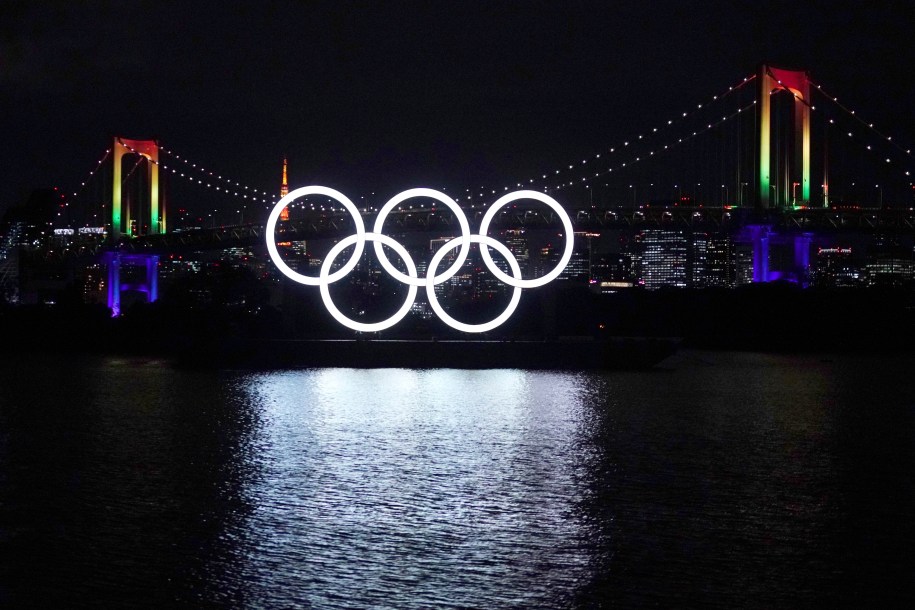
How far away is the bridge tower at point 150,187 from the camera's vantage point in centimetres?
6031

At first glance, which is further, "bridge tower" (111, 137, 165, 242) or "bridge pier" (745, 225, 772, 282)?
"bridge tower" (111, 137, 165, 242)

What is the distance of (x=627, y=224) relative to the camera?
5059cm

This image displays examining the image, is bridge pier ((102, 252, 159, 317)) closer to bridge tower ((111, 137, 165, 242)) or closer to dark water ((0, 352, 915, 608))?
bridge tower ((111, 137, 165, 242))

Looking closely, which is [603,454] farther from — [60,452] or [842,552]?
[60,452]

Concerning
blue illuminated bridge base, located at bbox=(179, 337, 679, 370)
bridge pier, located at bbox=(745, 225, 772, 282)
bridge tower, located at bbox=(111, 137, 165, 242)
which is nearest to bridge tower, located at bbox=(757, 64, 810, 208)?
bridge pier, located at bbox=(745, 225, 772, 282)

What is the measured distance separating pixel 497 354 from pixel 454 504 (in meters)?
22.4

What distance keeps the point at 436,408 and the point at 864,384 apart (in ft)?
40.6

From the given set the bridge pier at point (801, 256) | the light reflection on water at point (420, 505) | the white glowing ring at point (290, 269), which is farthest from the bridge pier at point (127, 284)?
the light reflection on water at point (420, 505)

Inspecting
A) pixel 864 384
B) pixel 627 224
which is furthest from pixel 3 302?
pixel 864 384

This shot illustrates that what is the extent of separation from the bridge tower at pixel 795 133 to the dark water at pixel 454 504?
1099 inches

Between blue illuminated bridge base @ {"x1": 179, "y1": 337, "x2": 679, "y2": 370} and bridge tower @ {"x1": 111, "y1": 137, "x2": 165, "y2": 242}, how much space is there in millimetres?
30025

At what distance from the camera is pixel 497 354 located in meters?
32.8

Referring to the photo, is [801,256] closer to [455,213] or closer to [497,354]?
[497,354]

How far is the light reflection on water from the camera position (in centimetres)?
769
